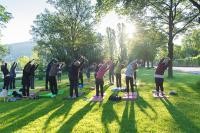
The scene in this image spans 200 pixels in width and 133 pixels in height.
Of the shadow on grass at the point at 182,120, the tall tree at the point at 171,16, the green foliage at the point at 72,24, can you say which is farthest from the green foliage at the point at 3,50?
the shadow on grass at the point at 182,120

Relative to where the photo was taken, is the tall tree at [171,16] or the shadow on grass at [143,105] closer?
the shadow on grass at [143,105]

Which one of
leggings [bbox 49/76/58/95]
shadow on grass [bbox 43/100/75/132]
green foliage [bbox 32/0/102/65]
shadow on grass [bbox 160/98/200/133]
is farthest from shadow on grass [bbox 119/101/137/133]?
green foliage [bbox 32/0/102/65]

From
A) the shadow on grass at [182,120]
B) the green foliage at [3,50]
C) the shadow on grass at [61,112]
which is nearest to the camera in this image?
the shadow on grass at [182,120]

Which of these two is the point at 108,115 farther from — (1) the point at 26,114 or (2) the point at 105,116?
(1) the point at 26,114

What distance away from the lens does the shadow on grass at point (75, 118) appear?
1184 cm

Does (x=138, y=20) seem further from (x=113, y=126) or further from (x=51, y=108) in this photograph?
(x=113, y=126)

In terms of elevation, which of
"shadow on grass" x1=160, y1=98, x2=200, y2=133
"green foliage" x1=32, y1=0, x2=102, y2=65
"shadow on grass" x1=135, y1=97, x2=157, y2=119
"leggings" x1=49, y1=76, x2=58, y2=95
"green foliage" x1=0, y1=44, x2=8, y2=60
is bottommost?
"shadow on grass" x1=160, y1=98, x2=200, y2=133

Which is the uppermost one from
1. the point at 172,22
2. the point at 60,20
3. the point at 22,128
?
the point at 60,20

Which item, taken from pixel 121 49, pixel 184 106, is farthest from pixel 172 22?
pixel 121 49

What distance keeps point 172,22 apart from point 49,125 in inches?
1159

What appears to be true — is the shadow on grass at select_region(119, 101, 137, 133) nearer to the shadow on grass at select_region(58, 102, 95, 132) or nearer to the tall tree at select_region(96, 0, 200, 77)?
the shadow on grass at select_region(58, 102, 95, 132)

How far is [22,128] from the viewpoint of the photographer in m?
12.1

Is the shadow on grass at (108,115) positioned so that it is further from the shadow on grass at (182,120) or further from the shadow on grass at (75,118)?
the shadow on grass at (182,120)

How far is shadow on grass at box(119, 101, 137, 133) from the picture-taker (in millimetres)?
11311
